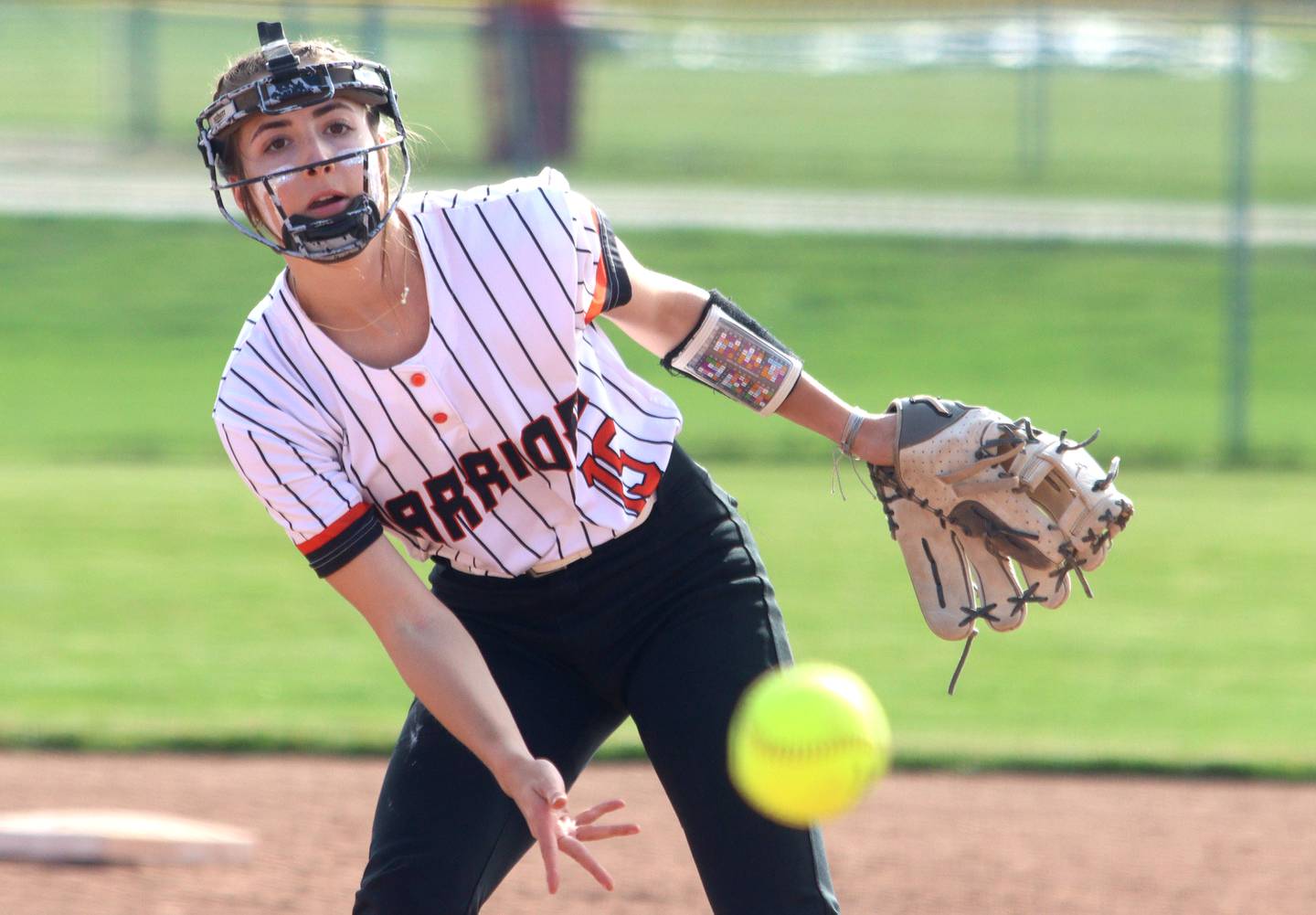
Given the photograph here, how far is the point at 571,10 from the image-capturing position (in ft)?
42.7

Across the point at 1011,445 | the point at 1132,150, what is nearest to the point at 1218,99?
the point at 1132,150

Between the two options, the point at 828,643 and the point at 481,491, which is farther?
the point at 828,643

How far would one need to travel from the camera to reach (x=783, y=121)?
1505 cm

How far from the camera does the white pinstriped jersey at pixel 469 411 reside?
3.07 m

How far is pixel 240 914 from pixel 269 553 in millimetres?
4151

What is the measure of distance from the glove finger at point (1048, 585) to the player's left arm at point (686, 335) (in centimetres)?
44

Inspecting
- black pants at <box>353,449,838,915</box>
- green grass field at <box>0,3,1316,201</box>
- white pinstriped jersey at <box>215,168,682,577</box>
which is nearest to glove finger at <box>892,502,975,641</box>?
black pants at <box>353,449,838,915</box>

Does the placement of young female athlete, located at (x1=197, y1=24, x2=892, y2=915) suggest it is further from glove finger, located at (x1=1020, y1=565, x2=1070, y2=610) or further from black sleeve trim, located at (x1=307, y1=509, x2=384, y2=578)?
glove finger, located at (x1=1020, y1=565, x2=1070, y2=610)

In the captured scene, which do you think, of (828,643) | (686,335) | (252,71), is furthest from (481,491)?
(828,643)

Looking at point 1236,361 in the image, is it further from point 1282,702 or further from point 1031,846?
point 1031,846

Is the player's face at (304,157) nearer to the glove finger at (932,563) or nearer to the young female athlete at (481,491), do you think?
the young female athlete at (481,491)

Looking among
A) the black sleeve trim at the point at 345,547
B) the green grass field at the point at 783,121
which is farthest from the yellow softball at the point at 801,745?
the green grass field at the point at 783,121

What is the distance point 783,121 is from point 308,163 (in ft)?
40.5

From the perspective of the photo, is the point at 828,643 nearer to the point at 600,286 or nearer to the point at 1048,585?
the point at 1048,585
